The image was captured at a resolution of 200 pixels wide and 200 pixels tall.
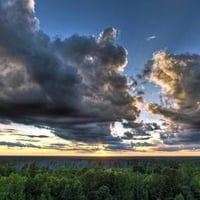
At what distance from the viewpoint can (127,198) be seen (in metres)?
97.4

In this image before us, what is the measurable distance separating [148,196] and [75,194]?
2002 centimetres

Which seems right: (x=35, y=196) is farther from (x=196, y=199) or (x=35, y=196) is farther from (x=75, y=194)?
(x=196, y=199)

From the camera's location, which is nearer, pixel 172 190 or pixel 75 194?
pixel 75 194

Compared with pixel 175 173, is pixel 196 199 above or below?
below

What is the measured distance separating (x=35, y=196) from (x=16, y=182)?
5331 millimetres

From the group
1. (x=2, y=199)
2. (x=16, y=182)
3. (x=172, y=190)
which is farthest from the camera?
(x=172, y=190)

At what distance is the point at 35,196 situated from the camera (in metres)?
90.2

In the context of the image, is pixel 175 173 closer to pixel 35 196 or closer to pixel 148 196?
pixel 148 196

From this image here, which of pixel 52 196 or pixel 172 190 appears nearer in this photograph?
pixel 52 196

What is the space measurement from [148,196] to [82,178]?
17.1 m

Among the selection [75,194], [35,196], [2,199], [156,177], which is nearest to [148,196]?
[156,177]

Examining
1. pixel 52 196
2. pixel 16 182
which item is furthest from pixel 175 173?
pixel 16 182

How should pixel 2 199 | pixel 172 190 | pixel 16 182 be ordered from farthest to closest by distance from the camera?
pixel 172 190 < pixel 16 182 < pixel 2 199

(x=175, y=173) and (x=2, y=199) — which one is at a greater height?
(x=175, y=173)
